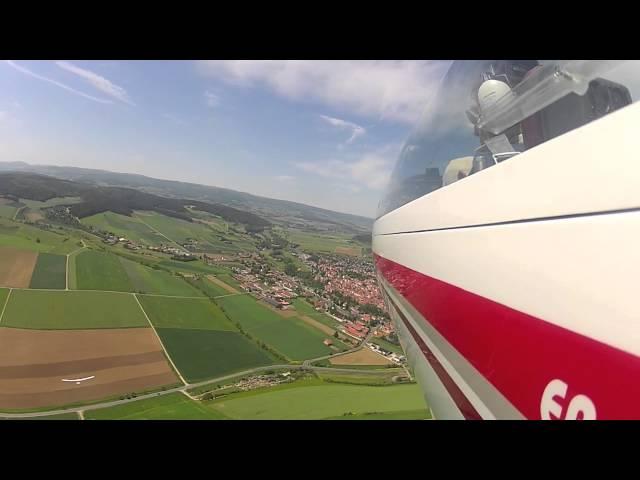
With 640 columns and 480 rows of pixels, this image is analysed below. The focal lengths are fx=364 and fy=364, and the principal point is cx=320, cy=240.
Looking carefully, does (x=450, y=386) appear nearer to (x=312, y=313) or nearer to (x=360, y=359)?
(x=360, y=359)

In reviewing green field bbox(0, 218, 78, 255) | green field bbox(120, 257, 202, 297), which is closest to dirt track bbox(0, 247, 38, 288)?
green field bbox(0, 218, 78, 255)

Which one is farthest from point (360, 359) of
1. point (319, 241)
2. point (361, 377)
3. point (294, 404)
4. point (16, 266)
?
point (319, 241)

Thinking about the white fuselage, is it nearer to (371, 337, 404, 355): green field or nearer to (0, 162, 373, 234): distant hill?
(371, 337, 404, 355): green field

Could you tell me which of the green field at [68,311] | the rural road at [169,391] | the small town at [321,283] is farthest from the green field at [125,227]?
the rural road at [169,391]

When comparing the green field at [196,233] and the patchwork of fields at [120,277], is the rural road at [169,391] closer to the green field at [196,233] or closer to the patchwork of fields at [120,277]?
the patchwork of fields at [120,277]
